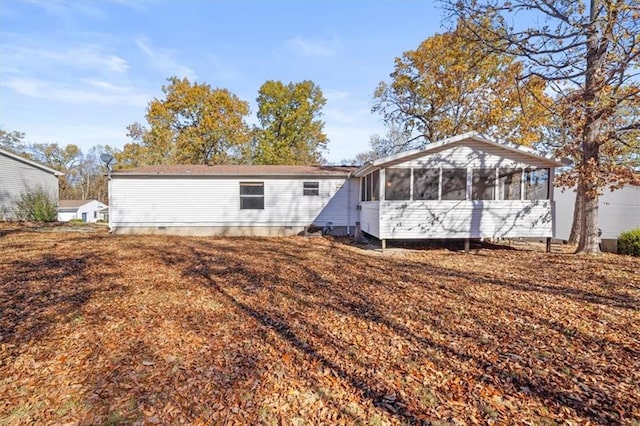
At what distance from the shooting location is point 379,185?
32.7ft

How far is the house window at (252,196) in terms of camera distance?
1303 centimetres

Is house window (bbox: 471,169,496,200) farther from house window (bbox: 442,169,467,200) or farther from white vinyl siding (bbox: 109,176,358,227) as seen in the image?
white vinyl siding (bbox: 109,176,358,227)

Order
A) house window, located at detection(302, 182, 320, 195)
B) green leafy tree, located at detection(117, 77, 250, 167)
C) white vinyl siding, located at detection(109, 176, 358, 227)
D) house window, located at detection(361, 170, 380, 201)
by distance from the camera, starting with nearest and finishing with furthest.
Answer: house window, located at detection(361, 170, 380, 201) → white vinyl siding, located at detection(109, 176, 358, 227) → house window, located at detection(302, 182, 320, 195) → green leafy tree, located at detection(117, 77, 250, 167)

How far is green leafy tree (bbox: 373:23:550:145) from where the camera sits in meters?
15.1

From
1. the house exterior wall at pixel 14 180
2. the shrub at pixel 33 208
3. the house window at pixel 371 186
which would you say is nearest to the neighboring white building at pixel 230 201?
the house window at pixel 371 186

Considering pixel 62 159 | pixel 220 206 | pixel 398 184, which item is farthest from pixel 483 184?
pixel 62 159

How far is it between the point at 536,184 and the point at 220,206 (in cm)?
1105

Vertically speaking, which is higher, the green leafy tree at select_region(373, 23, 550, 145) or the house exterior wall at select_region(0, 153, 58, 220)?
the green leafy tree at select_region(373, 23, 550, 145)

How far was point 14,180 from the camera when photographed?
16.5m

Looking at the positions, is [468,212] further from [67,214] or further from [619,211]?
[67,214]

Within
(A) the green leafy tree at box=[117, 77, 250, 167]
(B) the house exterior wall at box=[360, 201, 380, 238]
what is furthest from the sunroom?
(A) the green leafy tree at box=[117, 77, 250, 167]

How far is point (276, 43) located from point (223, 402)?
13.3 m

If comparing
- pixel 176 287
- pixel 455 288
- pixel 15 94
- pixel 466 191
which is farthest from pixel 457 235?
pixel 15 94

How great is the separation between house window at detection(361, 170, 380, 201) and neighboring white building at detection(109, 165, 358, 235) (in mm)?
814
